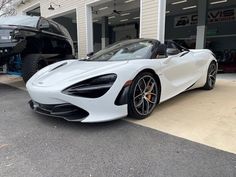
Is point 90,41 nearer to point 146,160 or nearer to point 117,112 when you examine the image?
point 117,112

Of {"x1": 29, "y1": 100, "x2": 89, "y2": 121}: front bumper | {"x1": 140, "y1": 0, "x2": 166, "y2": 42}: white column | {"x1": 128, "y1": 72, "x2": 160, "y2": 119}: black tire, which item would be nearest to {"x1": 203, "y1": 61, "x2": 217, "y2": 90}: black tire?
{"x1": 128, "y1": 72, "x2": 160, "y2": 119}: black tire

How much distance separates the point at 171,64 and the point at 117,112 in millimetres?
1370

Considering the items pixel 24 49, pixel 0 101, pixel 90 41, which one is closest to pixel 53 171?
pixel 0 101

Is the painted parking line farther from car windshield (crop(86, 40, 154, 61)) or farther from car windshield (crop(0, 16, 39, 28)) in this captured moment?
car windshield (crop(0, 16, 39, 28))

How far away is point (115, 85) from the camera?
2.79 meters

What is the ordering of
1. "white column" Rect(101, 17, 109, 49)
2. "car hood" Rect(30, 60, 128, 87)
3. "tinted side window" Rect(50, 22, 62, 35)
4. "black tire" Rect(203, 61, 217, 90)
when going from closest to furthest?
"car hood" Rect(30, 60, 128, 87)
"black tire" Rect(203, 61, 217, 90)
"tinted side window" Rect(50, 22, 62, 35)
"white column" Rect(101, 17, 109, 49)

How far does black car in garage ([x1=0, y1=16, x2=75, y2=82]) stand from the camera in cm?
499

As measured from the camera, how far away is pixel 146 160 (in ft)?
6.97

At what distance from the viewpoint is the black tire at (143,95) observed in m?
2.99

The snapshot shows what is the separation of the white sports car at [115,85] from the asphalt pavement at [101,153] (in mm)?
220

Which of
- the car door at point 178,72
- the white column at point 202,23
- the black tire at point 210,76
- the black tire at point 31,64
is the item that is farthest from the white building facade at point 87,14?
the white column at point 202,23

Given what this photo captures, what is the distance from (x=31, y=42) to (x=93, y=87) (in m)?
3.68

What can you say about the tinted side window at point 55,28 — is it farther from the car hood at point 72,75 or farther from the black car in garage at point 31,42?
the car hood at point 72,75

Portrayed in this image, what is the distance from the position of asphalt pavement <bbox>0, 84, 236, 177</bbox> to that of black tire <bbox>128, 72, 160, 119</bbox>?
225 mm
